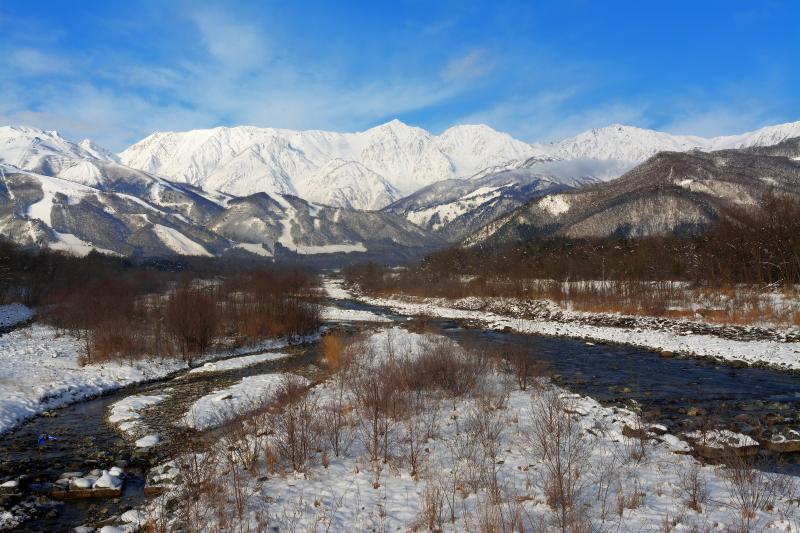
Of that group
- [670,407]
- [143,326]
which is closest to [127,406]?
[143,326]

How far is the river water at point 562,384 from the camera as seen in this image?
13277mm

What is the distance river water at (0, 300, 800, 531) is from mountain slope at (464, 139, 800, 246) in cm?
11306

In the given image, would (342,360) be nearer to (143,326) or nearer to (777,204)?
(143,326)

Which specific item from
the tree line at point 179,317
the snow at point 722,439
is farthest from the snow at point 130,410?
the snow at point 722,439

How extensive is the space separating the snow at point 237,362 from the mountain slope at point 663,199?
119143mm

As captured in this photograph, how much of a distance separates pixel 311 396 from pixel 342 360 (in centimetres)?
779

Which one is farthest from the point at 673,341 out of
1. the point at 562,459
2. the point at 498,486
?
the point at 498,486

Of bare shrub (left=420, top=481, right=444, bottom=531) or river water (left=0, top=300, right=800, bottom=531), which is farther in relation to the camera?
river water (left=0, top=300, right=800, bottom=531)

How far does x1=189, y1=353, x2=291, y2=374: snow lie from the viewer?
31.3m

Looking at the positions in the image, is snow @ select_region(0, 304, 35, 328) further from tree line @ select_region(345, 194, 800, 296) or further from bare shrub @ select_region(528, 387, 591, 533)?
tree line @ select_region(345, 194, 800, 296)

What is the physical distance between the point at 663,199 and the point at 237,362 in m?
152

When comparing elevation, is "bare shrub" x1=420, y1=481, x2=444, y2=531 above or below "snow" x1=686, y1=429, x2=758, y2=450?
above

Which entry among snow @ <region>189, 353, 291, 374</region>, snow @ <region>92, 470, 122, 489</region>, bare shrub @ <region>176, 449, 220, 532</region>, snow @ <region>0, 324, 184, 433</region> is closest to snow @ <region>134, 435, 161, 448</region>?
snow @ <region>92, 470, 122, 489</region>

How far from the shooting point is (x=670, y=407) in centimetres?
1833
